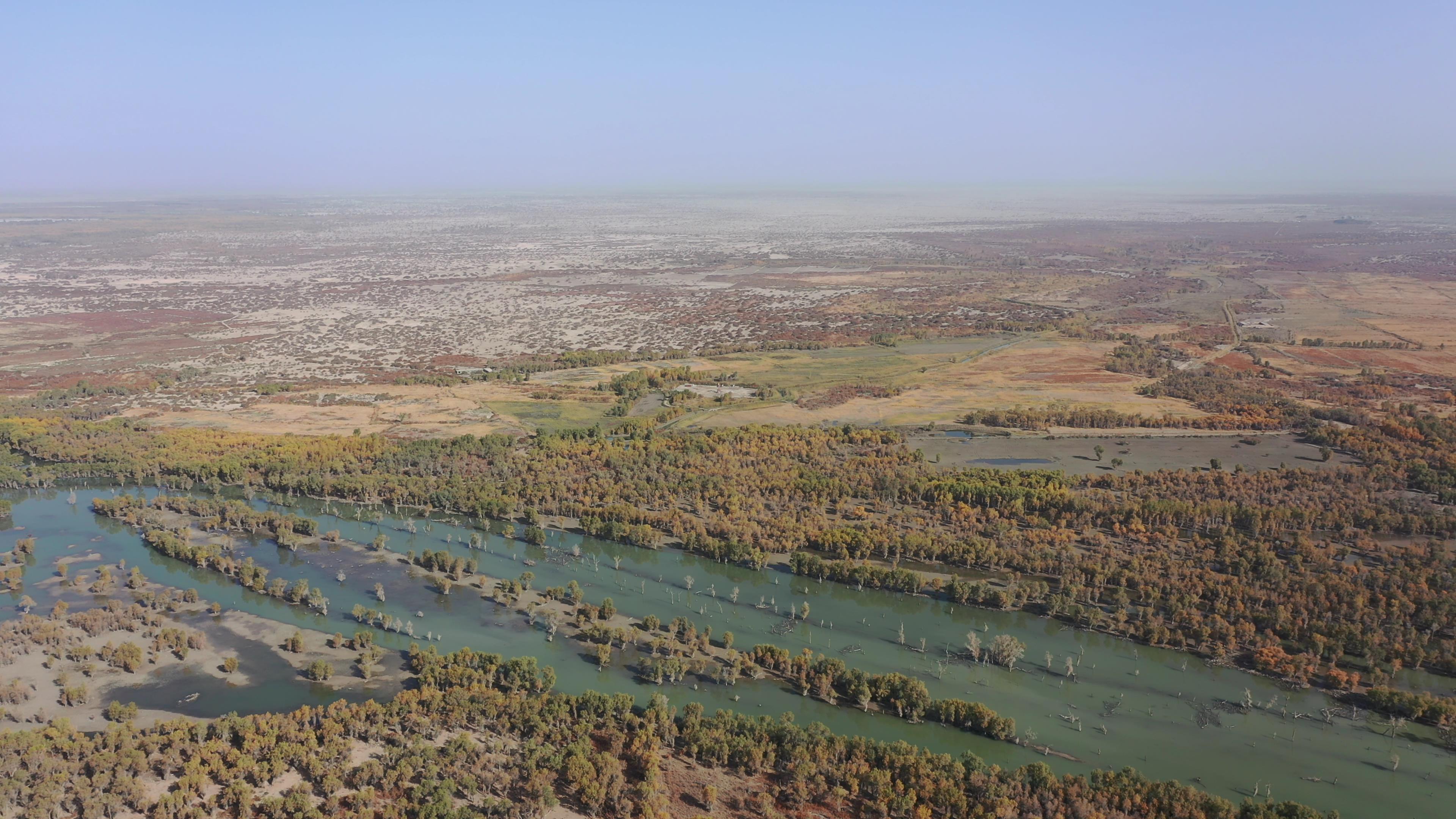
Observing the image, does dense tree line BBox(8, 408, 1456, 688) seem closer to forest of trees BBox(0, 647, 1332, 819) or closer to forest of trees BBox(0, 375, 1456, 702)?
forest of trees BBox(0, 375, 1456, 702)

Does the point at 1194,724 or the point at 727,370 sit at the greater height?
the point at 727,370

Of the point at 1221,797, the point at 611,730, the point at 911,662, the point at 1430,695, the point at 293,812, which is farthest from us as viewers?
the point at 911,662

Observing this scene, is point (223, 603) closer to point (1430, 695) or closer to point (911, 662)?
point (911, 662)

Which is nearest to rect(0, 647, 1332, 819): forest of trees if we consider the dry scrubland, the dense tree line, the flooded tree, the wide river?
the wide river

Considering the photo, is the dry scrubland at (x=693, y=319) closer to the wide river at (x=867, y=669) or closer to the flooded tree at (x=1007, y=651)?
the wide river at (x=867, y=669)

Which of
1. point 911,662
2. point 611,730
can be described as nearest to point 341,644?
point 611,730

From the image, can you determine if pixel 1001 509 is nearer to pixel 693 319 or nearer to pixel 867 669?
pixel 867 669

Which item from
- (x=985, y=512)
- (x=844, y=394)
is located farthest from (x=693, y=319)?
(x=985, y=512)

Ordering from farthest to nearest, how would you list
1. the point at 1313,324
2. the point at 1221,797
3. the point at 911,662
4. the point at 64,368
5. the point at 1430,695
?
the point at 1313,324, the point at 64,368, the point at 911,662, the point at 1430,695, the point at 1221,797
